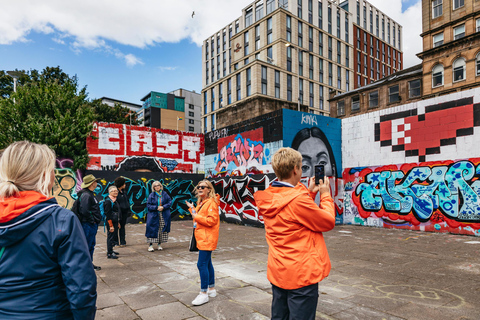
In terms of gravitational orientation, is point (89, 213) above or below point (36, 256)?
Result: below

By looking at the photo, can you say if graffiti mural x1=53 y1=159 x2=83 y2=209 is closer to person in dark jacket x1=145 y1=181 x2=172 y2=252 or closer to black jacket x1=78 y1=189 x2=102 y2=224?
person in dark jacket x1=145 y1=181 x2=172 y2=252

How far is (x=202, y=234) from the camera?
4.36 meters

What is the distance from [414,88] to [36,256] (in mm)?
35478

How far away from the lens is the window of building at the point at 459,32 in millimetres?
27359

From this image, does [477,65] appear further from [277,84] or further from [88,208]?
[88,208]

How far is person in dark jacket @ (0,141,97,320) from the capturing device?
152cm

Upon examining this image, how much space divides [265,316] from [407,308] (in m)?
1.87

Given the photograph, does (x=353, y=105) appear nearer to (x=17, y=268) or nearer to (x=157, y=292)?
(x=157, y=292)

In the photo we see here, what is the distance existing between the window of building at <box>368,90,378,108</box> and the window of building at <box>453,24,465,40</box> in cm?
842

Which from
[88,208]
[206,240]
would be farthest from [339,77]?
[206,240]

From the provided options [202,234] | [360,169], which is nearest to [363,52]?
[360,169]

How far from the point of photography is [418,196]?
1113cm

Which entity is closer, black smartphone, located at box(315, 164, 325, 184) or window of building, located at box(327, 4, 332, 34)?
black smartphone, located at box(315, 164, 325, 184)

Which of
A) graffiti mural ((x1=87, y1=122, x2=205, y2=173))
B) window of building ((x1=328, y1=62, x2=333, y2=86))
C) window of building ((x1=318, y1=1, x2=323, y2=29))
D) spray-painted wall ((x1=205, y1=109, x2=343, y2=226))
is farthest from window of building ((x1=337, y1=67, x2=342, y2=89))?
spray-painted wall ((x1=205, y1=109, x2=343, y2=226))
